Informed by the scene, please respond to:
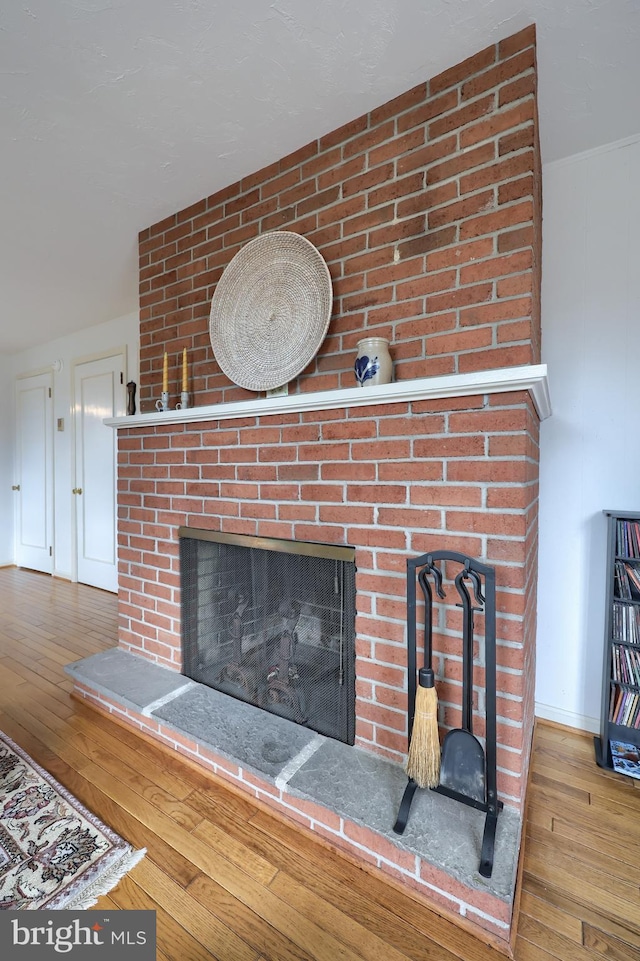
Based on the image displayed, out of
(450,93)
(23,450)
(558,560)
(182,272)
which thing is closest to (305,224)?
(450,93)

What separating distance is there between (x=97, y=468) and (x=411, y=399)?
3386 millimetres

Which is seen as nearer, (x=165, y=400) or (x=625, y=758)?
(x=625, y=758)

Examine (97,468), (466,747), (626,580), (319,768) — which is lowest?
(319,768)

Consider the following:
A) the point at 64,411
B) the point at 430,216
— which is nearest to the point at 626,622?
the point at 430,216

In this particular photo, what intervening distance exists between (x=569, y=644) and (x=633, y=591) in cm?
36

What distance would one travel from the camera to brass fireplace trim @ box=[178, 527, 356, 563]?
1.44 m

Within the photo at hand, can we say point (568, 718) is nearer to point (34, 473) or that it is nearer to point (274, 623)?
point (274, 623)

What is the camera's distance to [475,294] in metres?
1.23

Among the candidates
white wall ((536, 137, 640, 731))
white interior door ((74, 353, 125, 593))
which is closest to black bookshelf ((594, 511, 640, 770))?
white wall ((536, 137, 640, 731))

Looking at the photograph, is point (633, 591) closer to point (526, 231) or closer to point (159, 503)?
point (526, 231)

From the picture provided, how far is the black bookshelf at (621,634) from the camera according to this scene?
61.5 inches

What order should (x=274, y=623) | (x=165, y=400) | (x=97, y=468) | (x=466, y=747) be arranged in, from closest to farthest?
(x=466, y=747), (x=274, y=623), (x=165, y=400), (x=97, y=468)

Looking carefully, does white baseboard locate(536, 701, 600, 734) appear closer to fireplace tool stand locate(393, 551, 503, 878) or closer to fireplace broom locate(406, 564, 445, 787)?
fireplace tool stand locate(393, 551, 503, 878)

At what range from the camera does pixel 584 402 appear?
1.74 meters
